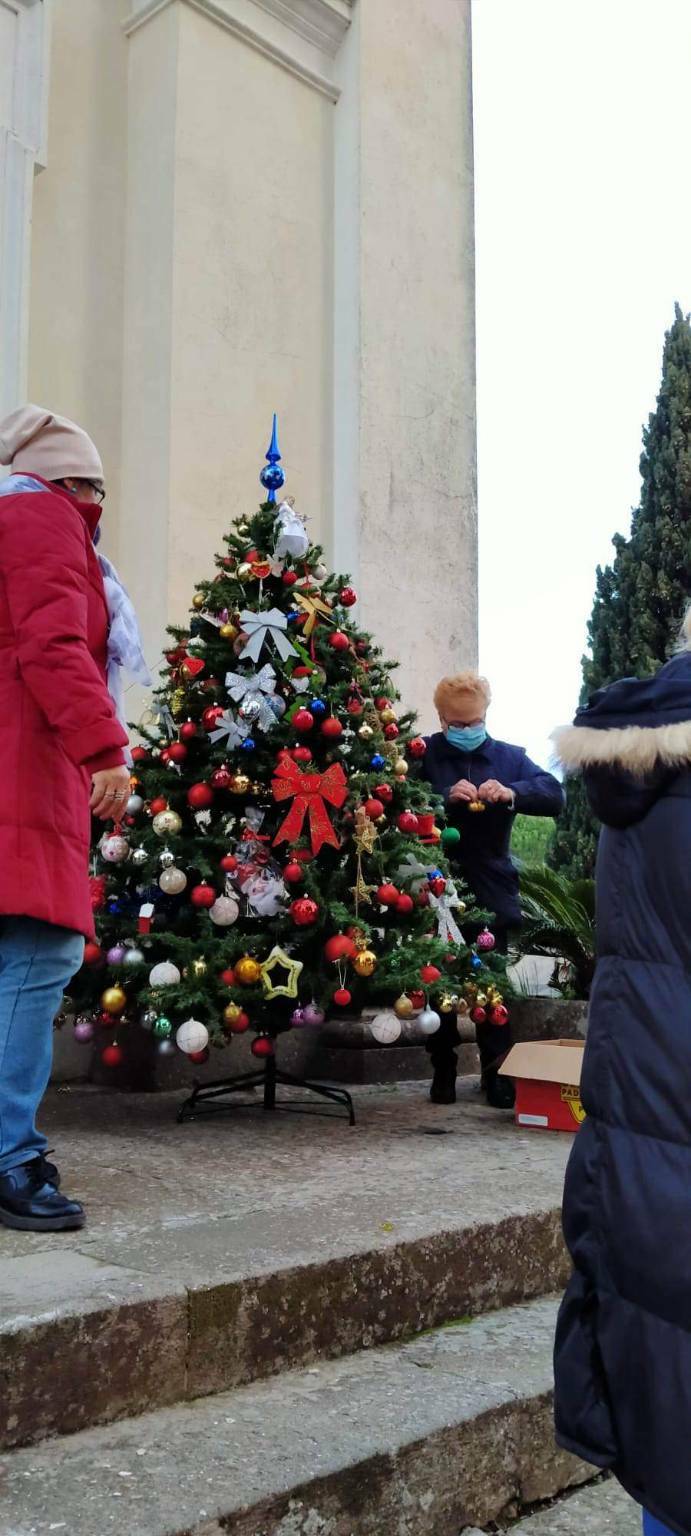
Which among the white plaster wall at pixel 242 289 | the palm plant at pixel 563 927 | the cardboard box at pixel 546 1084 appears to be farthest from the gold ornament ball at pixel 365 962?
the white plaster wall at pixel 242 289

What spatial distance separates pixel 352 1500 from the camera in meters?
2.20

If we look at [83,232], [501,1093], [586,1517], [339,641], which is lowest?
[586,1517]

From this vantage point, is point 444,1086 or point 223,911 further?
point 444,1086

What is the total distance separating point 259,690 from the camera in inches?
172

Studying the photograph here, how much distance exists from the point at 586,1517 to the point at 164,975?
1883mm

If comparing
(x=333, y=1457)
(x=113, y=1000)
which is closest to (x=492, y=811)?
(x=113, y=1000)

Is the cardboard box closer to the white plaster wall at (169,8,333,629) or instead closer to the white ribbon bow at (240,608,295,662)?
the white ribbon bow at (240,608,295,662)

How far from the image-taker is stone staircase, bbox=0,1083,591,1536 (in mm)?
2107

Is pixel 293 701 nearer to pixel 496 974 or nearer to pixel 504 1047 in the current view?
pixel 496 974

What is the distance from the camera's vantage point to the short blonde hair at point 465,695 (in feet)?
16.6

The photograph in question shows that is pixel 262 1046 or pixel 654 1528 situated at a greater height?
pixel 262 1046

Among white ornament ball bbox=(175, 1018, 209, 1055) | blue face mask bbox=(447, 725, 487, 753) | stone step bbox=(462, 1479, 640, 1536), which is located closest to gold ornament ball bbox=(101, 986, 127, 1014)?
white ornament ball bbox=(175, 1018, 209, 1055)

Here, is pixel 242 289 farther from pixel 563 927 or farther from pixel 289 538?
pixel 563 927

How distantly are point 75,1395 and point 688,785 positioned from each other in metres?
1.49
